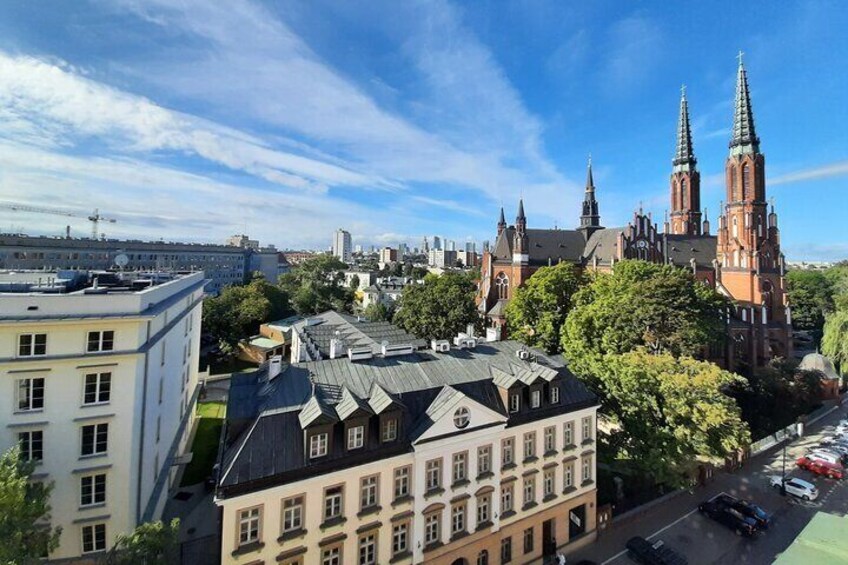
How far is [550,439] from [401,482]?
7.82 m

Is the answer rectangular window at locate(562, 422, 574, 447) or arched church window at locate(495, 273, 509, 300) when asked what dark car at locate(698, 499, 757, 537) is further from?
arched church window at locate(495, 273, 509, 300)

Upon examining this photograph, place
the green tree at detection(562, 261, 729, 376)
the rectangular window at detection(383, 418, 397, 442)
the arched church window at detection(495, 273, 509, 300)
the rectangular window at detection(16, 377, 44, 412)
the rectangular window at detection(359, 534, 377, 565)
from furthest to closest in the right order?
the arched church window at detection(495, 273, 509, 300) → the green tree at detection(562, 261, 729, 376) → the rectangular window at detection(383, 418, 397, 442) → the rectangular window at detection(359, 534, 377, 565) → the rectangular window at detection(16, 377, 44, 412)

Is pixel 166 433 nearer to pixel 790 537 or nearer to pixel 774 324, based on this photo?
pixel 790 537

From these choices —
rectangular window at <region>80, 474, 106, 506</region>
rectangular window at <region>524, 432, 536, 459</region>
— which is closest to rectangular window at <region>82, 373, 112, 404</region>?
rectangular window at <region>80, 474, 106, 506</region>

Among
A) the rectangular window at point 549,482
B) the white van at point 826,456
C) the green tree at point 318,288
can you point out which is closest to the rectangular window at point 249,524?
the rectangular window at point 549,482

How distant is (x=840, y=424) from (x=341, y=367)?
1713 inches

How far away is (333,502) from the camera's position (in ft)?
48.0

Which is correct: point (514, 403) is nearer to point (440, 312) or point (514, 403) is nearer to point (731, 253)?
point (440, 312)

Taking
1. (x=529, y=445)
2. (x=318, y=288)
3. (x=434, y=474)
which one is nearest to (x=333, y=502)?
(x=434, y=474)

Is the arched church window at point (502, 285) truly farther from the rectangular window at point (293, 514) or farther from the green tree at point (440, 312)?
the rectangular window at point (293, 514)

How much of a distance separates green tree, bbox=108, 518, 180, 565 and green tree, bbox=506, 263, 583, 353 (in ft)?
102

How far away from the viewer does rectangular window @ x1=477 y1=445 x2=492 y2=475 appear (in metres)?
17.5

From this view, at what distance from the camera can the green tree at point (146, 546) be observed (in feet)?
35.9

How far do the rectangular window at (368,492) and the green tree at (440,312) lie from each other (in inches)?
1104
